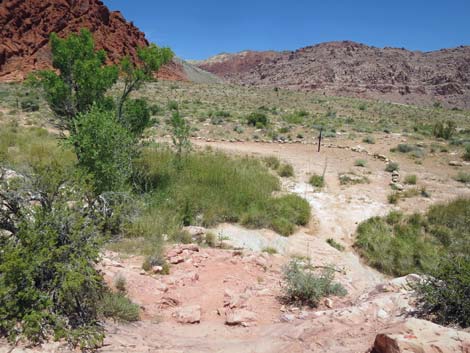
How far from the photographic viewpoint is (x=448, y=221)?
25.3 feet

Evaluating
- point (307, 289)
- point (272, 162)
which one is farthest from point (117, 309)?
point (272, 162)

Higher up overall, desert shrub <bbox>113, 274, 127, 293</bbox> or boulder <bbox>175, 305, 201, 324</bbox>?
desert shrub <bbox>113, 274, 127, 293</bbox>

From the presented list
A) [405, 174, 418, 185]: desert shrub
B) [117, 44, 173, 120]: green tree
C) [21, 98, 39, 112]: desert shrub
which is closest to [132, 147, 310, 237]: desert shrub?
[117, 44, 173, 120]: green tree

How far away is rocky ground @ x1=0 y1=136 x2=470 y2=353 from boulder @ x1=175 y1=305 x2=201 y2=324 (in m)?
0.01

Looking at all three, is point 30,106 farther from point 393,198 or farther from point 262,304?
point 262,304

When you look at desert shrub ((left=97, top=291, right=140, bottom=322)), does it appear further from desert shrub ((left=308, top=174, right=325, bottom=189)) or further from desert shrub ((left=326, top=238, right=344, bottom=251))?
desert shrub ((left=308, top=174, right=325, bottom=189))

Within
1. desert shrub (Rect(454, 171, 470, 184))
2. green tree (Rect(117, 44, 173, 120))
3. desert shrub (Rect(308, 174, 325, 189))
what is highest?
green tree (Rect(117, 44, 173, 120))

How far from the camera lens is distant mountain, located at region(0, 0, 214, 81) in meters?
38.6

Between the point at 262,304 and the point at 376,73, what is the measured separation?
235ft

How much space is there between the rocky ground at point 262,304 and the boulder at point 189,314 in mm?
12

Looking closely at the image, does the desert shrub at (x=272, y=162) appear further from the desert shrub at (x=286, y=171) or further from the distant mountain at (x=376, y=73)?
the distant mountain at (x=376, y=73)

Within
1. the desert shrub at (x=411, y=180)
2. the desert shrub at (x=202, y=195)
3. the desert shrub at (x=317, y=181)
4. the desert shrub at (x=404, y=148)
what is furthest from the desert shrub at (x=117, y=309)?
the desert shrub at (x=404, y=148)

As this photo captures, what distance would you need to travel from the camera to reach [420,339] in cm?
266

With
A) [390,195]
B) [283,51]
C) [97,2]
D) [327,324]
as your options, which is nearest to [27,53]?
[97,2]
